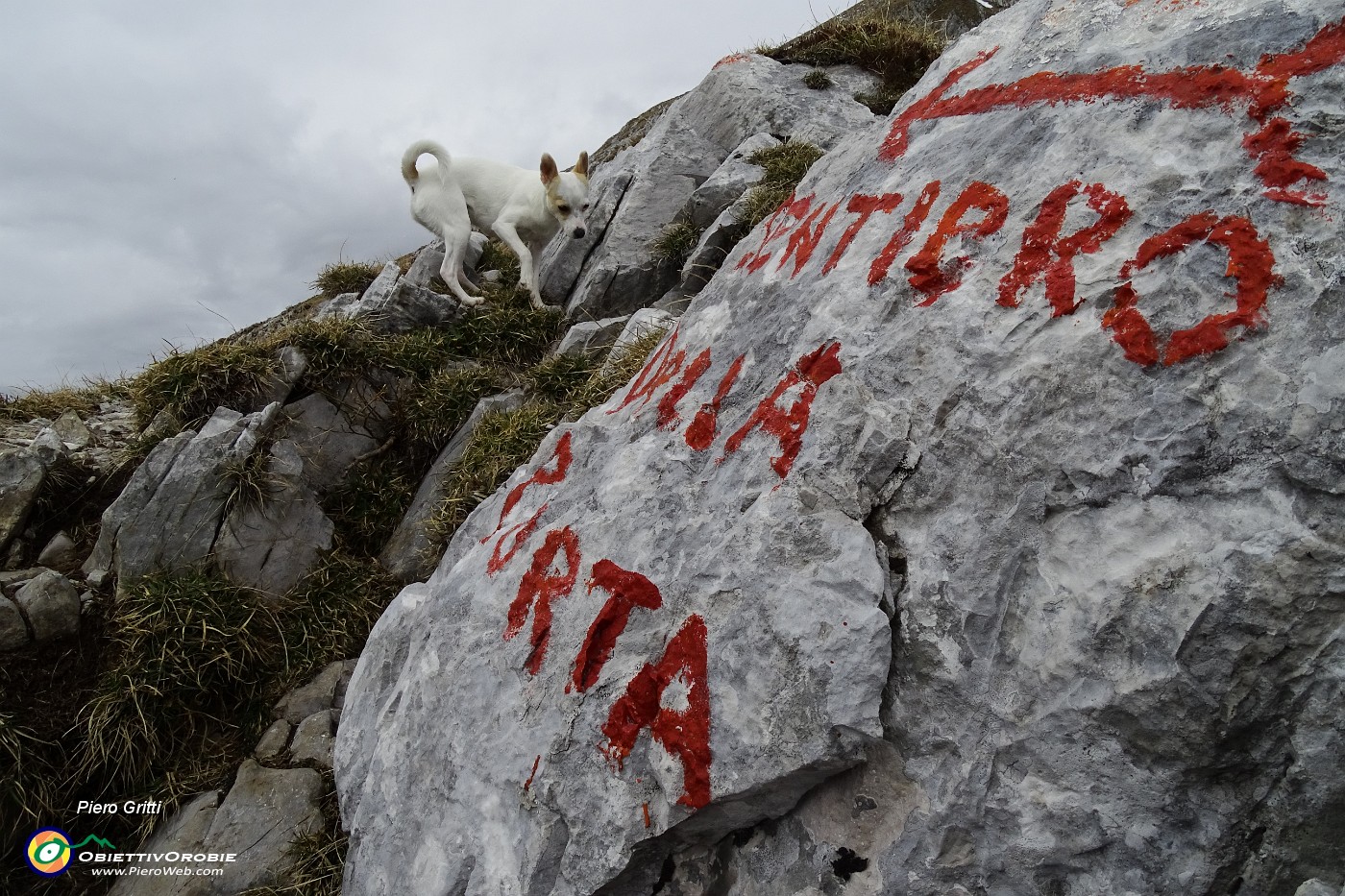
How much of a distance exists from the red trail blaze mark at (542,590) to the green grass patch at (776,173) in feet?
15.7

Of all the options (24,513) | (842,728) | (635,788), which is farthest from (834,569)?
(24,513)

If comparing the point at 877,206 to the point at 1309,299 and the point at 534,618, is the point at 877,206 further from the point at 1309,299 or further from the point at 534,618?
the point at 534,618

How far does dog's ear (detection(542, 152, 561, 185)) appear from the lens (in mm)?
9101

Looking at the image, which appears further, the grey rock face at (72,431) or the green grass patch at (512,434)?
the grey rock face at (72,431)

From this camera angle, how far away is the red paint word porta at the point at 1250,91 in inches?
86.2

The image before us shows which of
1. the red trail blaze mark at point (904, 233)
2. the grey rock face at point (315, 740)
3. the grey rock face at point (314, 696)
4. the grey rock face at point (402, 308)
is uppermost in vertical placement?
the grey rock face at point (402, 308)

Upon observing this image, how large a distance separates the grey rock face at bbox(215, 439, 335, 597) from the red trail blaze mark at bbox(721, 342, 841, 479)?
4.82 meters

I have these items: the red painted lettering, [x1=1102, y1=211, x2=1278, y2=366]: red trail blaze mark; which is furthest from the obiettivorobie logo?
[x1=1102, y1=211, x2=1278, y2=366]: red trail blaze mark

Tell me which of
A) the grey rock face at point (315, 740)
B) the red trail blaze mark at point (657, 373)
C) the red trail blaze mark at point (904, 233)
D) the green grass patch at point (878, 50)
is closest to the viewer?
the red trail blaze mark at point (904, 233)

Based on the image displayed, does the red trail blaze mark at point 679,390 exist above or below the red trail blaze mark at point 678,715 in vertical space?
above

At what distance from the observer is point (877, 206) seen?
3631 mm

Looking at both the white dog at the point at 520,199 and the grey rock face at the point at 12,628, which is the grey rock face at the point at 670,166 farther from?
the grey rock face at the point at 12,628

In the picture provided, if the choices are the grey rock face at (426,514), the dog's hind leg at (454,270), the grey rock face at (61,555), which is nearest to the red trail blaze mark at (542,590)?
the grey rock face at (426,514)

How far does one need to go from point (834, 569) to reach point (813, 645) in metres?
0.28
